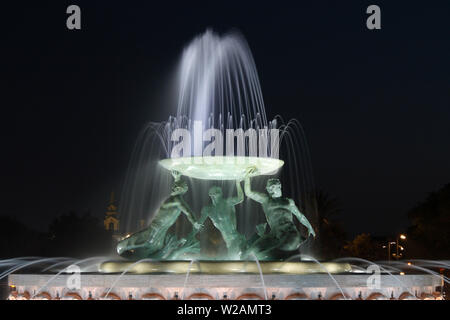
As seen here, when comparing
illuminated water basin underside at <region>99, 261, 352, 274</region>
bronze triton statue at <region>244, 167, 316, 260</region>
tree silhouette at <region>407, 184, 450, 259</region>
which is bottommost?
tree silhouette at <region>407, 184, 450, 259</region>

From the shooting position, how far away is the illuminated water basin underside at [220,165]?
1449 cm

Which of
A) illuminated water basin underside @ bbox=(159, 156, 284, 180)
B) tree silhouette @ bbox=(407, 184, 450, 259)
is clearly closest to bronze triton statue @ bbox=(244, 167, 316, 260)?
illuminated water basin underside @ bbox=(159, 156, 284, 180)

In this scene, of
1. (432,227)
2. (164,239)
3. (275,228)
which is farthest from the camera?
(432,227)

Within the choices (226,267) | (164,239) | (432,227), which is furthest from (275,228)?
(432,227)

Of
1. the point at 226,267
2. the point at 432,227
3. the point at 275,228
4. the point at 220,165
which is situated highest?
the point at 220,165

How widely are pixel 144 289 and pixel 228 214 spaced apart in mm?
3760

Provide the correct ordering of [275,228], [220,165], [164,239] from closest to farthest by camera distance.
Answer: [275,228] → [220,165] → [164,239]

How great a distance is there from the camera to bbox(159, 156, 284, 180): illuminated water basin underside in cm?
1449

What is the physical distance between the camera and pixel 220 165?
14664 millimetres

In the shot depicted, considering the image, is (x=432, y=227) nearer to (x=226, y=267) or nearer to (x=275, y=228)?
(x=275, y=228)

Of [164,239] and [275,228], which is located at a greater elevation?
[275,228]

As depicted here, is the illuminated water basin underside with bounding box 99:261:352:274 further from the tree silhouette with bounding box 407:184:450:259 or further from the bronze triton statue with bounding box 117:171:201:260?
the tree silhouette with bounding box 407:184:450:259
